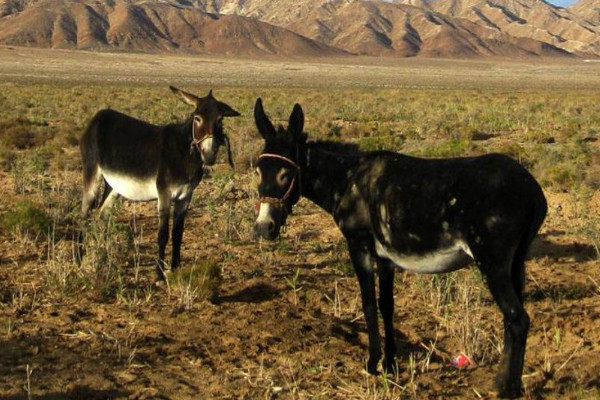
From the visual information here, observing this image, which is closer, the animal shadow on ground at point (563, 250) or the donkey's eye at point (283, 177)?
the donkey's eye at point (283, 177)

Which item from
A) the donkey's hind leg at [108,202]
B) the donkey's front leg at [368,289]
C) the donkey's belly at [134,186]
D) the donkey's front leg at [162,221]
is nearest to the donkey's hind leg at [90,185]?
the donkey's hind leg at [108,202]

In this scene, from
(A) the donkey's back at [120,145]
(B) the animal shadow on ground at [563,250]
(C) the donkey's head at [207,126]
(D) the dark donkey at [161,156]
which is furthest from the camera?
(B) the animal shadow on ground at [563,250]

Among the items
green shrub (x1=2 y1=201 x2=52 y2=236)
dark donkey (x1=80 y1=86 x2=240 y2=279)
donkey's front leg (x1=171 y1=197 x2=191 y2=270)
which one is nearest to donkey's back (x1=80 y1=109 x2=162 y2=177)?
dark donkey (x1=80 y1=86 x2=240 y2=279)

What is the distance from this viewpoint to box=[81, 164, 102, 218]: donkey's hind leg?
8.15 m

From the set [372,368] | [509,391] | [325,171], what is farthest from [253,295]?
[509,391]

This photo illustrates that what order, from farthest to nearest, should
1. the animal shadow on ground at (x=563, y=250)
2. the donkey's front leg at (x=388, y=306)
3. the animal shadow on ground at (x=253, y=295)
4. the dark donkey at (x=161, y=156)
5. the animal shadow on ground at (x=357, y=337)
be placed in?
the animal shadow on ground at (x=563, y=250) < the dark donkey at (x=161, y=156) < the animal shadow on ground at (x=253, y=295) < the animal shadow on ground at (x=357, y=337) < the donkey's front leg at (x=388, y=306)

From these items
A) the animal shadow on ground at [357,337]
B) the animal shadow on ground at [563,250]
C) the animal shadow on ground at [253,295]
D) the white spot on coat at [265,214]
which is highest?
the white spot on coat at [265,214]

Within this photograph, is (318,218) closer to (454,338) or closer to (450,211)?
(454,338)

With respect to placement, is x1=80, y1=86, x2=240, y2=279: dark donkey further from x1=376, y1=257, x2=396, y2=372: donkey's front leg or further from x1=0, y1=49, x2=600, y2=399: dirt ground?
x1=376, y1=257, x2=396, y2=372: donkey's front leg

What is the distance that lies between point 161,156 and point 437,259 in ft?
13.2

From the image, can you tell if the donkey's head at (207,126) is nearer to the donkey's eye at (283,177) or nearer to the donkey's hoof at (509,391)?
the donkey's eye at (283,177)

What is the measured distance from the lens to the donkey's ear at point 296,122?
4887 millimetres

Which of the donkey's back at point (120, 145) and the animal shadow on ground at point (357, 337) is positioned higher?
the donkey's back at point (120, 145)

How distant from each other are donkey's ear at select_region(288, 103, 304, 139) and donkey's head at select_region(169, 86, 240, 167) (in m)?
2.27
